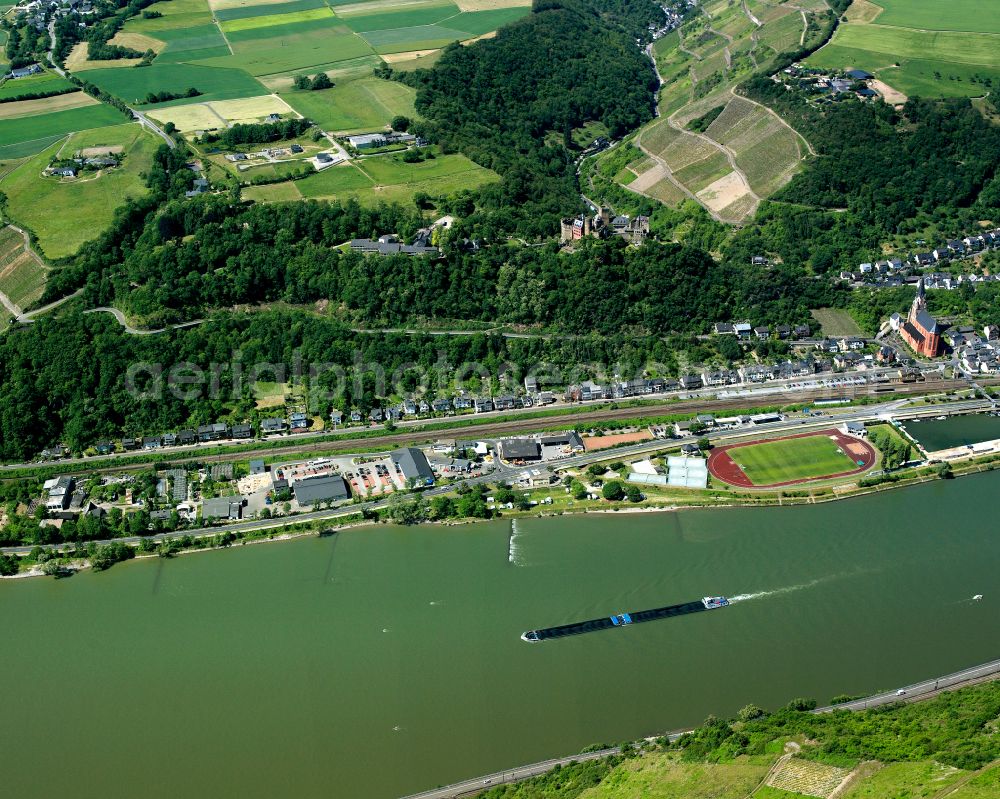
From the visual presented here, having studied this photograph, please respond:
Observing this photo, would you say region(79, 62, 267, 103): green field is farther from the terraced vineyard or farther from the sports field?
the sports field

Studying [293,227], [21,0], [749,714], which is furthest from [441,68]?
[749,714]

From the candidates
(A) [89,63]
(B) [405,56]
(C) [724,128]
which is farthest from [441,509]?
(A) [89,63]

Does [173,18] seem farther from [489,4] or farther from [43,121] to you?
[489,4]

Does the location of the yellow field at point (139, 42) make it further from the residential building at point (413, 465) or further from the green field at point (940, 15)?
the green field at point (940, 15)

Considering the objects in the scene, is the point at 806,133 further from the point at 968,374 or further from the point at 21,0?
the point at 21,0

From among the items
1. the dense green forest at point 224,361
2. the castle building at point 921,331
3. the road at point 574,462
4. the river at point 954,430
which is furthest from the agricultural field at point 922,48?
the dense green forest at point 224,361
